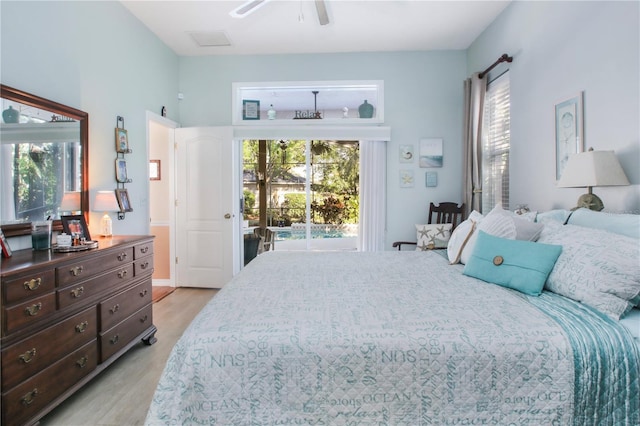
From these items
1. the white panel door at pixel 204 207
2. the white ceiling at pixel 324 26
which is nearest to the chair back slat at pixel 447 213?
the white ceiling at pixel 324 26

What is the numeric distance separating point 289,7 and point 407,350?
10.8 feet

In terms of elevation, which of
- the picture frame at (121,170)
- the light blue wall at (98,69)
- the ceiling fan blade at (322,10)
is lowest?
the picture frame at (121,170)

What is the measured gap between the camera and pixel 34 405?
5.65 feet

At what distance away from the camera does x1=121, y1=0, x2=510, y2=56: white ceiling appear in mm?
3324

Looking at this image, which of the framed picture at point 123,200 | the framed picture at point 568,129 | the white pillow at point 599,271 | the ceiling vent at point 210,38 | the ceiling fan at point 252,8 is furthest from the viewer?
the ceiling vent at point 210,38

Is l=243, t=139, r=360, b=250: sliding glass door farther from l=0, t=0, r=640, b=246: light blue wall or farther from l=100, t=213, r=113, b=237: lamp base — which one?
l=100, t=213, r=113, b=237: lamp base

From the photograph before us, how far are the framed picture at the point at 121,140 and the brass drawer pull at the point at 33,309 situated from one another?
182 cm

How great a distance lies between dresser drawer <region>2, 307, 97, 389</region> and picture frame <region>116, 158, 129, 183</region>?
4.79 ft

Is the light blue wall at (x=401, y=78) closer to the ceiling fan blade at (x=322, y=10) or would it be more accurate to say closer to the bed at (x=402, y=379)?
the bed at (x=402, y=379)

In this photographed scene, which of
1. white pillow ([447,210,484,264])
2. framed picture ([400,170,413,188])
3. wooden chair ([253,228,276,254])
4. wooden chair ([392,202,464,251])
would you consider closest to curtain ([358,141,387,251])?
framed picture ([400,170,413,188])

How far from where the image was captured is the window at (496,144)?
3518 mm

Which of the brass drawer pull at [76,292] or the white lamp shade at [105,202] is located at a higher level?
the white lamp shade at [105,202]

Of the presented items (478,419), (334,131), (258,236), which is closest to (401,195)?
(334,131)

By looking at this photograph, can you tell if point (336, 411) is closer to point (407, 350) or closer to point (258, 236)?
point (407, 350)
